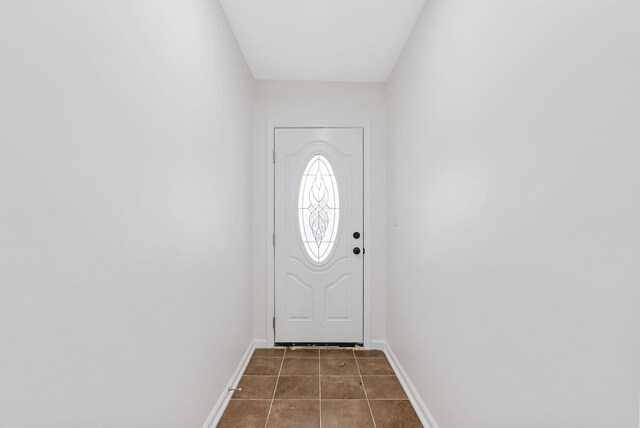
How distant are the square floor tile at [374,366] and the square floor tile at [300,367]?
38 centimetres

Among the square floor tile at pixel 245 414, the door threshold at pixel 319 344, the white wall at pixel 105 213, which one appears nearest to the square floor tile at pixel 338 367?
the door threshold at pixel 319 344

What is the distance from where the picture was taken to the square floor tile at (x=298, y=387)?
237 centimetres

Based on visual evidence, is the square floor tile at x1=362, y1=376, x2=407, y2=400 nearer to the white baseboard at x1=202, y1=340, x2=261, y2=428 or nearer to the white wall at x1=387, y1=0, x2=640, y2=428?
the white wall at x1=387, y1=0, x2=640, y2=428

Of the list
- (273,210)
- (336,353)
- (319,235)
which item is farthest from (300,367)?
(273,210)

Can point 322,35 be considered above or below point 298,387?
above

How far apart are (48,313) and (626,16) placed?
Result: 4.80 feet

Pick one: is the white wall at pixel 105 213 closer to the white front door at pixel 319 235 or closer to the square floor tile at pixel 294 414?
the square floor tile at pixel 294 414

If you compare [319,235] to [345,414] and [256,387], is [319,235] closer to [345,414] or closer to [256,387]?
[256,387]

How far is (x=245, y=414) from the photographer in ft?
7.07

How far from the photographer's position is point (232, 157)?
8.10 ft

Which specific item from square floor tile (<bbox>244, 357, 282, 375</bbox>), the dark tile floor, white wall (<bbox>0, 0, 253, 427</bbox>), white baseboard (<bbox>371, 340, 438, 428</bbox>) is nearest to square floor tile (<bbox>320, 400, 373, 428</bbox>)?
the dark tile floor

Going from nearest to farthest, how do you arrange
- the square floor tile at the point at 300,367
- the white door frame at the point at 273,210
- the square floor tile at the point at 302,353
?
the square floor tile at the point at 300,367
the square floor tile at the point at 302,353
the white door frame at the point at 273,210

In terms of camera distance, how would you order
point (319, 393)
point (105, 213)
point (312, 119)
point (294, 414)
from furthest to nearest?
point (312, 119)
point (319, 393)
point (294, 414)
point (105, 213)

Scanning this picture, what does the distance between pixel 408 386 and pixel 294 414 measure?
2.71ft
